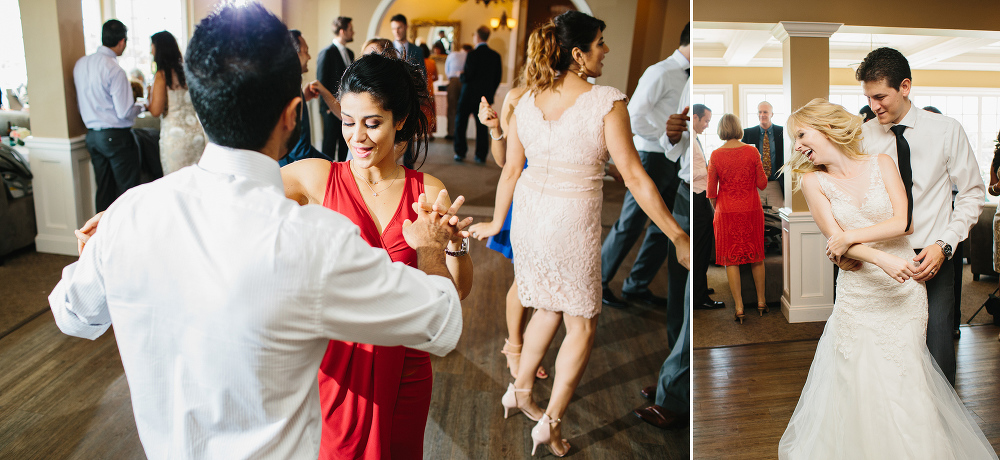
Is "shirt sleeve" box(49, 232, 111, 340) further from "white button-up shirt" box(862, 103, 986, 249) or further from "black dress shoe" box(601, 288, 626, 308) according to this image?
"black dress shoe" box(601, 288, 626, 308)

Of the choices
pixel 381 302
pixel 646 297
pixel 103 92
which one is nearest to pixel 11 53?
pixel 103 92

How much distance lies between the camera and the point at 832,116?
2.84 ft

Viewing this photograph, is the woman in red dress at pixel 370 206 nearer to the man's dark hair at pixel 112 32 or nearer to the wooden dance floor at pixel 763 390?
the wooden dance floor at pixel 763 390

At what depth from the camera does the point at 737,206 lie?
1.07 meters

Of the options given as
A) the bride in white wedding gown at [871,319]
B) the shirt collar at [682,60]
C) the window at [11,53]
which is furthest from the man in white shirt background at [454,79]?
the bride in white wedding gown at [871,319]

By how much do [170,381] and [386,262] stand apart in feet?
1.13

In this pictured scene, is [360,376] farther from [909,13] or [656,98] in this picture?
[656,98]

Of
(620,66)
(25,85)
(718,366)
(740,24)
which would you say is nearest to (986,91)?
(740,24)

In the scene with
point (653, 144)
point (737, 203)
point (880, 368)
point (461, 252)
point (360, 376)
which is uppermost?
point (653, 144)

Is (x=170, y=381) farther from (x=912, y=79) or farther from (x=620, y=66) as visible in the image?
(x=620, y=66)

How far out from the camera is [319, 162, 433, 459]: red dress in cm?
129

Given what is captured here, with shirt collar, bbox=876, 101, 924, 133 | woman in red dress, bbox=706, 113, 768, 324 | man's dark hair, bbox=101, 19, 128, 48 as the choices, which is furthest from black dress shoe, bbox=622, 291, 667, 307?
man's dark hair, bbox=101, 19, 128, 48

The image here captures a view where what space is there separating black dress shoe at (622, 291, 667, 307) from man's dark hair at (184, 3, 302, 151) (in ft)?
9.41

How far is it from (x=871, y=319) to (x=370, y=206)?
0.94 metres
